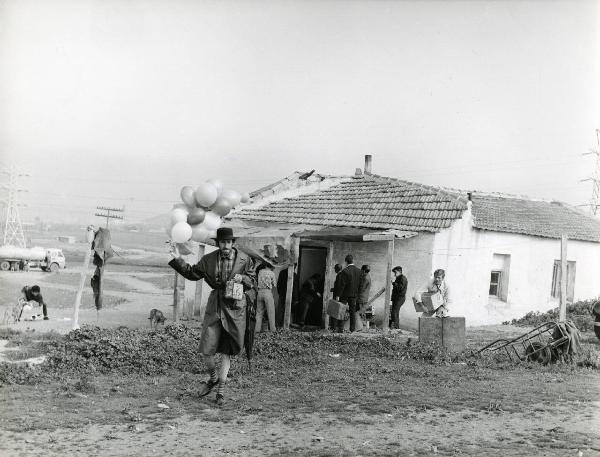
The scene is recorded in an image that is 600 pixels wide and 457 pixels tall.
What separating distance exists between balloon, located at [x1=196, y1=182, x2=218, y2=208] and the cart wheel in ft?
20.1

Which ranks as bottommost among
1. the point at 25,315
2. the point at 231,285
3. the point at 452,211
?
the point at 25,315

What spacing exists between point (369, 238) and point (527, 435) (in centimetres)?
897

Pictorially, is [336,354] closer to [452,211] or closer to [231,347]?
[231,347]

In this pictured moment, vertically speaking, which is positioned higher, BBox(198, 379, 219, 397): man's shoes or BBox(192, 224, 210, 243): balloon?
BBox(192, 224, 210, 243): balloon

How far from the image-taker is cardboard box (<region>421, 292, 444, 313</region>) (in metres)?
11.4

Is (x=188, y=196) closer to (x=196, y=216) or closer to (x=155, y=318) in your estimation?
Answer: (x=196, y=216)

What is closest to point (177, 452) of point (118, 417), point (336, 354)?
point (118, 417)

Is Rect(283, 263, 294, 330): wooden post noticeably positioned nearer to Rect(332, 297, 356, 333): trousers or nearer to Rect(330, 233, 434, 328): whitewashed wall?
Rect(332, 297, 356, 333): trousers

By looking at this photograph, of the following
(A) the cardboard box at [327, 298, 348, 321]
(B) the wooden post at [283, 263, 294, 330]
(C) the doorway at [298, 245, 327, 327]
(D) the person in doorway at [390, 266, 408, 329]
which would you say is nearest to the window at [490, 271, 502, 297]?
(D) the person in doorway at [390, 266, 408, 329]

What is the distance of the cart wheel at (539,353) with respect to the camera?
10.4 meters

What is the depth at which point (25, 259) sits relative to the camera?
134 feet

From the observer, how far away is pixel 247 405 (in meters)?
7.02

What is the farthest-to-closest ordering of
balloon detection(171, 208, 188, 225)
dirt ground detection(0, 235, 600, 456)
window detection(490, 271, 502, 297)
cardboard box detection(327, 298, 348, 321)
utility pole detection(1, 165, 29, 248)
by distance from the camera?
1. utility pole detection(1, 165, 29, 248)
2. window detection(490, 271, 502, 297)
3. cardboard box detection(327, 298, 348, 321)
4. balloon detection(171, 208, 188, 225)
5. dirt ground detection(0, 235, 600, 456)

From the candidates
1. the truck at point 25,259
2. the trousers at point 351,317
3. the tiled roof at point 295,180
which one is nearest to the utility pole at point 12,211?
the truck at point 25,259
